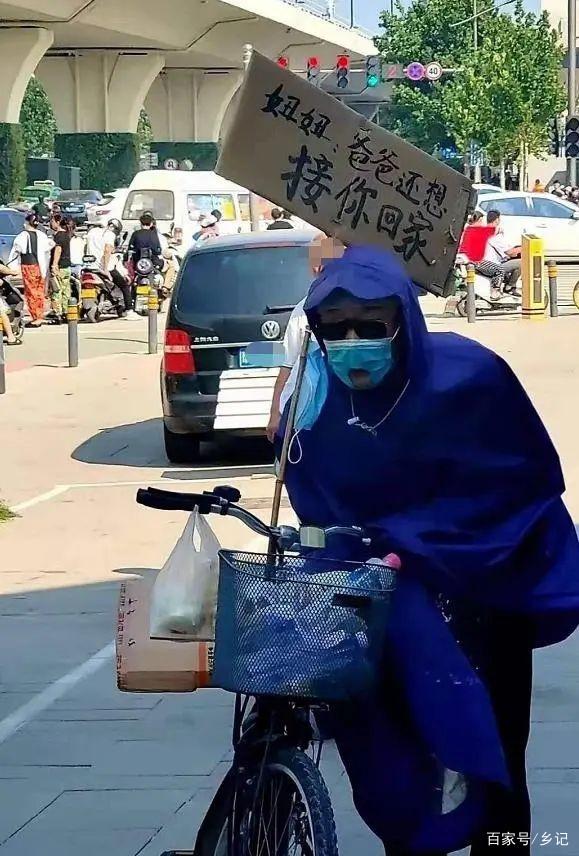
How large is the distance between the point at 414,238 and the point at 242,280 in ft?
23.5

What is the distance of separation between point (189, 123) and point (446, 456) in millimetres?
65278

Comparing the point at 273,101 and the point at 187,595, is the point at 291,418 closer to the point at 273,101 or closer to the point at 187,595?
the point at 187,595

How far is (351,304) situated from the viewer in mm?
3348

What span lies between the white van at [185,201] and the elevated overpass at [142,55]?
543 inches

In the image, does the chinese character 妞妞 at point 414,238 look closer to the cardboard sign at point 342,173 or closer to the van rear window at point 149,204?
the cardboard sign at point 342,173

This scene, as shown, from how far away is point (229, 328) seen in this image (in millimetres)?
12055

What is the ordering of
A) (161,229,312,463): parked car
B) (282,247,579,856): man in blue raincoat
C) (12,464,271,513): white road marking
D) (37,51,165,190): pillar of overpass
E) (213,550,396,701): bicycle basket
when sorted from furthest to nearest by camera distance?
(37,51,165,190): pillar of overpass < (161,229,312,463): parked car < (12,464,271,513): white road marking < (282,247,579,856): man in blue raincoat < (213,550,396,701): bicycle basket

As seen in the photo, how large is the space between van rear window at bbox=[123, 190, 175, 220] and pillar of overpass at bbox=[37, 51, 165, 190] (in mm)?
28505

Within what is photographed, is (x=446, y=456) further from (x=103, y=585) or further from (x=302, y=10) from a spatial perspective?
(x=302, y=10)

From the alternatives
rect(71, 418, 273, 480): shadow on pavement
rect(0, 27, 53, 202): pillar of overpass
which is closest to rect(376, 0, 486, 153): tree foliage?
rect(0, 27, 53, 202): pillar of overpass

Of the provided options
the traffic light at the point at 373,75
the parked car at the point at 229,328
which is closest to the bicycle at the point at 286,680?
the parked car at the point at 229,328

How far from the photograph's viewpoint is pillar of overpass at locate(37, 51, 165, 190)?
2286 inches

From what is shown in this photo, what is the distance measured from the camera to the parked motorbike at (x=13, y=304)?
22.0 metres

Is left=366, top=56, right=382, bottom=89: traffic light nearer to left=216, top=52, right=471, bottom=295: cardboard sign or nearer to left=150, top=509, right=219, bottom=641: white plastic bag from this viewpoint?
left=216, top=52, right=471, bottom=295: cardboard sign
